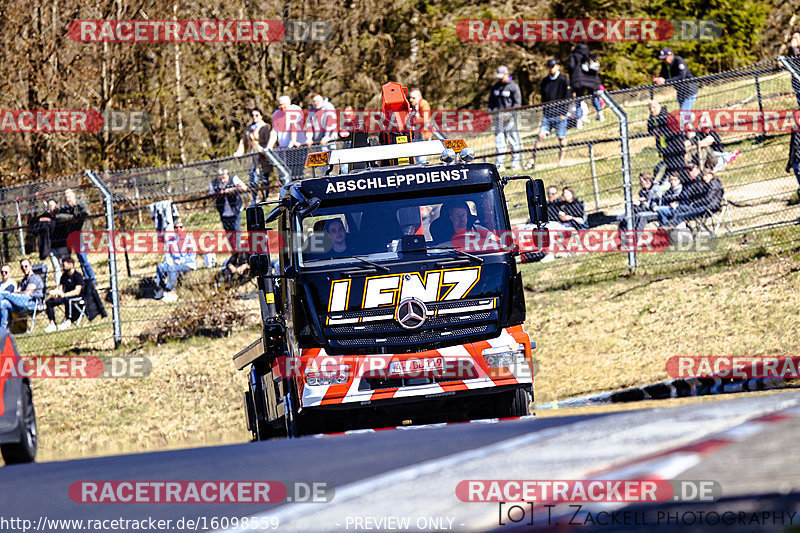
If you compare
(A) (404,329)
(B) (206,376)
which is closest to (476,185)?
(A) (404,329)

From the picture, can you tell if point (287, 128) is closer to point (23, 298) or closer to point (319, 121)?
point (319, 121)

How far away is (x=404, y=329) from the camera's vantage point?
30.8ft

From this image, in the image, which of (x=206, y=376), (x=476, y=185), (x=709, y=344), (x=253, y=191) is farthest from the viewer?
(x=253, y=191)

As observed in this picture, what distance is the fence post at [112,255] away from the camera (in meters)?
16.7

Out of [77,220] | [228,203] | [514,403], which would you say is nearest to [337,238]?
[514,403]

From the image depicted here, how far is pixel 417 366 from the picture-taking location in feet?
30.7

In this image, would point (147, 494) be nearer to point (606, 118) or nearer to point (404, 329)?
point (404, 329)

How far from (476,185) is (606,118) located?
23.8 feet

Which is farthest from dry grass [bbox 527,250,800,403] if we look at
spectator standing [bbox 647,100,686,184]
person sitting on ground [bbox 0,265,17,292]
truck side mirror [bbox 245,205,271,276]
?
person sitting on ground [bbox 0,265,17,292]

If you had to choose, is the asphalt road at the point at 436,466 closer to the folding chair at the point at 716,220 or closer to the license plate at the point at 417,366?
the license plate at the point at 417,366

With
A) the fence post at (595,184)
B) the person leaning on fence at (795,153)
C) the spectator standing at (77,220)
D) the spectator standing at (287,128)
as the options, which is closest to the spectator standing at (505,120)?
the fence post at (595,184)

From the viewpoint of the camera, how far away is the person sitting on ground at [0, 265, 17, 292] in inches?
710

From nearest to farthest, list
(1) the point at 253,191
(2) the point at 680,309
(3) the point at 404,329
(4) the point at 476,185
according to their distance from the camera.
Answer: (3) the point at 404,329
(4) the point at 476,185
(2) the point at 680,309
(1) the point at 253,191

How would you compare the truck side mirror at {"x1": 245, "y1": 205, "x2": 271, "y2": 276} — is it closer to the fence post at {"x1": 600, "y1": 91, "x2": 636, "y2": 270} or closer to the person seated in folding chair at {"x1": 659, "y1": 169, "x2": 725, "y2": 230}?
the fence post at {"x1": 600, "y1": 91, "x2": 636, "y2": 270}
